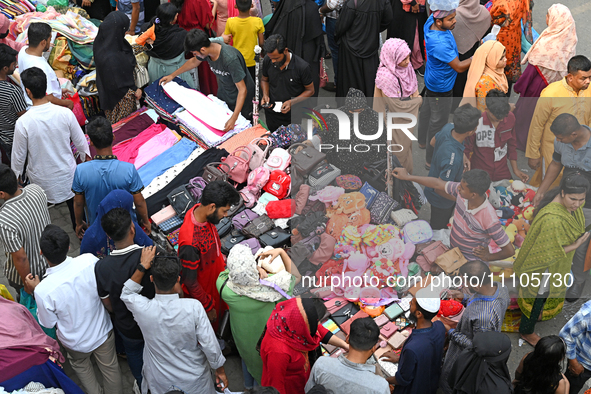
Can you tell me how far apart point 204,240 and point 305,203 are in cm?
146

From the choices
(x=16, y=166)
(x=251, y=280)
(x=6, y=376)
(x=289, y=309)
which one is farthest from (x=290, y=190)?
(x=6, y=376)

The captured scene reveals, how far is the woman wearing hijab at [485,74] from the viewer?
18.4 feet

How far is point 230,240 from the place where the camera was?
5117 mm

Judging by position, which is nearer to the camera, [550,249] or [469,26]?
[550,249]

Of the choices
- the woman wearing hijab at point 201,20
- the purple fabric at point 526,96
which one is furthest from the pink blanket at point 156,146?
the purple fabric at point 526,96

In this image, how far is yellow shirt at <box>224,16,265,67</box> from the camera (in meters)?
6.49

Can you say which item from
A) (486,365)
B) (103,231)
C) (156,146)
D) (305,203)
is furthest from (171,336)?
(156,146)

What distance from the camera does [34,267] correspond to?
14.3 ft

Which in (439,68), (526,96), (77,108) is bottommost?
(77,108)

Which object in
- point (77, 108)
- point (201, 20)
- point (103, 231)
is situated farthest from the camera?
point (201, 20)

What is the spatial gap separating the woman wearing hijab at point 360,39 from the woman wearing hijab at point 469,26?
2.67ft

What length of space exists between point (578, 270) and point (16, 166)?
523 centimetres

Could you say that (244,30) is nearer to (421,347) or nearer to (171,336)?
(171,336)

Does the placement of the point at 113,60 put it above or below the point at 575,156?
above
